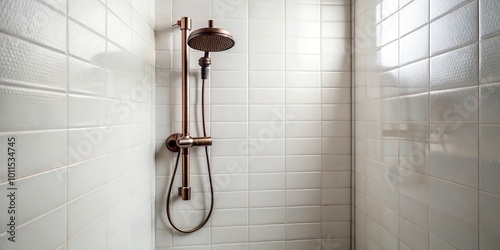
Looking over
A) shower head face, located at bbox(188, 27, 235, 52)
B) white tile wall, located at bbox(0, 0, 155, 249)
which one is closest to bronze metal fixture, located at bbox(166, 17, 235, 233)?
shower head face, located at bbox(188, 27, 235, 52)

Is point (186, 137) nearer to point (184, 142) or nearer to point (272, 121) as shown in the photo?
point (184, 142)

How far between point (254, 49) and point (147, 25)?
1.50 feet

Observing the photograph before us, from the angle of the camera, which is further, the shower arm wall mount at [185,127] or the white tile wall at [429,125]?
the shower arm wall mount at [185,127]

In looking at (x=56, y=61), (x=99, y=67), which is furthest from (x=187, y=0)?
(x=56, y=61)

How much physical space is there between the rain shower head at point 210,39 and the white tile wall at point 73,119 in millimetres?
211

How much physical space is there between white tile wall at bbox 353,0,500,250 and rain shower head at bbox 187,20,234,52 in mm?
600

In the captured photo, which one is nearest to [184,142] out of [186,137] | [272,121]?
[186,137]

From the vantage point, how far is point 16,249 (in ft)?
1.11

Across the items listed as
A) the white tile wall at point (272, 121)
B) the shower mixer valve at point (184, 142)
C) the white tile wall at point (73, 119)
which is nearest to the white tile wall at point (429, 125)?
the white tile wall at point (272, 121)

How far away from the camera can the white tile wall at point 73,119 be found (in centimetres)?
34

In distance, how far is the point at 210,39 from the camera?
773 mm

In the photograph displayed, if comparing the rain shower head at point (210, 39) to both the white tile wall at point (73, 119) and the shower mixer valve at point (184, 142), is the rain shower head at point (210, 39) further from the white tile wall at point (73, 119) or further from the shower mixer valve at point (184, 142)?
the shower mixer valve at point (184, 142)

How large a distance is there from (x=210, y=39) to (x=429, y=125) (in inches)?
29.6

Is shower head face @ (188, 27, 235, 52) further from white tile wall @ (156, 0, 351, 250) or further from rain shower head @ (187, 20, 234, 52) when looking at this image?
white tile wall @ (156, 0, 351, 250)
